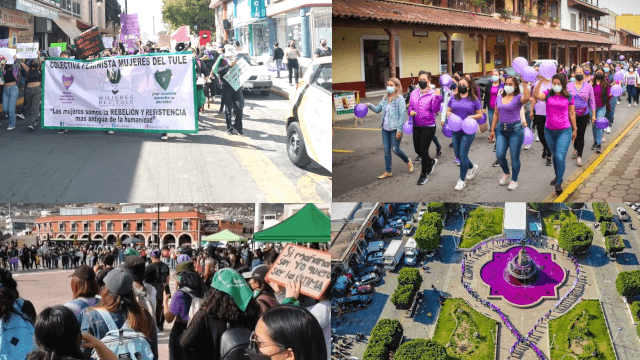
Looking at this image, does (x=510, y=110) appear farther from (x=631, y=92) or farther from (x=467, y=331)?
(x=467, y=331)

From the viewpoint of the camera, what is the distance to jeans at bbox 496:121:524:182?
3.73 m

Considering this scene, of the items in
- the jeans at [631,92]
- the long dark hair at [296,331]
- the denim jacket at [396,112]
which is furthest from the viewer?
the jeans at [631,92]

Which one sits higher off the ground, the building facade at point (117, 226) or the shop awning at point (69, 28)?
the shop awning at point (69, 28)

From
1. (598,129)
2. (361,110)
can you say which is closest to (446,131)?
(361,110)

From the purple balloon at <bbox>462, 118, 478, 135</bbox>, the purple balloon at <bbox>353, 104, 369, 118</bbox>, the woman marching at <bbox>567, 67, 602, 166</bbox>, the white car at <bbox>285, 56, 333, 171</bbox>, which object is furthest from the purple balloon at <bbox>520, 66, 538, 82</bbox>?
the white car at <bbox>285, 56, 333, 171</bbox>

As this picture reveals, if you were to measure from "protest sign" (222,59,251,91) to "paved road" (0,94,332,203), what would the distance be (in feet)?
0.43

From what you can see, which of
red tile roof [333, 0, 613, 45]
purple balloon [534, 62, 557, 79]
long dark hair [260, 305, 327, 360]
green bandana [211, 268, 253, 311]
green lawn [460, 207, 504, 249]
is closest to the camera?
long dark hair [260, 305, 327, 360]

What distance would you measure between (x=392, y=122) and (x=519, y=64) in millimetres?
855

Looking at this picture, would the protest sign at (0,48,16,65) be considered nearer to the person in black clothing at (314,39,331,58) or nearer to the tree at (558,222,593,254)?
the person in black clothing at (314,39,331,58)

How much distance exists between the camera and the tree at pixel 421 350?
3922 millimetres

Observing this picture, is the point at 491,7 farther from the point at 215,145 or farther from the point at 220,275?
the point at 220,275

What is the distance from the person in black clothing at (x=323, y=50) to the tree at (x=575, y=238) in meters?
1.94

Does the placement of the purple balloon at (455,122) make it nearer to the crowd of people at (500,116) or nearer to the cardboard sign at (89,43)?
the crowd of people at (500,116)

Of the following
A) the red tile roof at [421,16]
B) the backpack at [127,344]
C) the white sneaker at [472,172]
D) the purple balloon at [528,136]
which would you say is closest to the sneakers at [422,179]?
the white sneaker at [472,172]
